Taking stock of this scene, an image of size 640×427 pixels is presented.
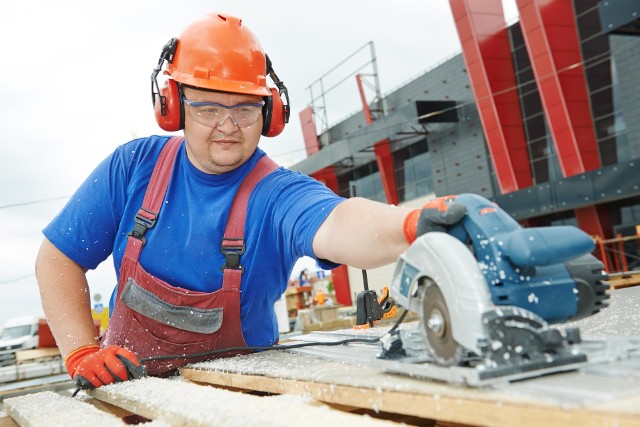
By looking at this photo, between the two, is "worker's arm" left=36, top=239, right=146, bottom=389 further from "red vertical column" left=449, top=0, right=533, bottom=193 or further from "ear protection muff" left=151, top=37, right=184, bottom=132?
"red vertical column" left=449, top=0, right=533, bottom=193

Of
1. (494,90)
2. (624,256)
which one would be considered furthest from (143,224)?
(494,90)

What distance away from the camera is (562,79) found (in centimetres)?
1266

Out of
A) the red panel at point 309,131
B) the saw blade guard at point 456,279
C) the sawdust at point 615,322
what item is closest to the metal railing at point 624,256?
the sawdust at point 615,322

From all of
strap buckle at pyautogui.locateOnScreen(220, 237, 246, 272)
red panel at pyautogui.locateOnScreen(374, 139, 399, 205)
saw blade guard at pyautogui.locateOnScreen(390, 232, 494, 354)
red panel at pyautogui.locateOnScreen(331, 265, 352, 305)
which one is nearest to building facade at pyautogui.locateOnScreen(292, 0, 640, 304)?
red panel at pyautogui.locateOnScreen(374, 139, 399, 205)

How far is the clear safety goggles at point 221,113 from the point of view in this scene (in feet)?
7.52

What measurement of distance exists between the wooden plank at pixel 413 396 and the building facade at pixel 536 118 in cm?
865

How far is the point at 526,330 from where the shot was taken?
1097 millimetres

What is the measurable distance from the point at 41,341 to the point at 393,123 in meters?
11.5

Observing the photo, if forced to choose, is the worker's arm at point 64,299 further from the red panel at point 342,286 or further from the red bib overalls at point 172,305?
the red panel at point 342,286

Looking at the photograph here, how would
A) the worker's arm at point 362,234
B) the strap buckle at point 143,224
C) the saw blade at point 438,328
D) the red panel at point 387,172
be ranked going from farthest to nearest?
the red panel at point 387,172 → the strap buckle at point 143,224 → the worker's arm at point 362,234 → the saw blade at point 438,328

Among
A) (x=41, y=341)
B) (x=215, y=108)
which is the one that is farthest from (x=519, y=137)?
(x=215, y=108)

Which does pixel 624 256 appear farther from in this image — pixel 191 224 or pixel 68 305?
pixel 68 305

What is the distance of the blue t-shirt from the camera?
90.0 inches

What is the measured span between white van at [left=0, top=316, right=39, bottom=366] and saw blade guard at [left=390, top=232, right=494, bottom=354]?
17024 mm
